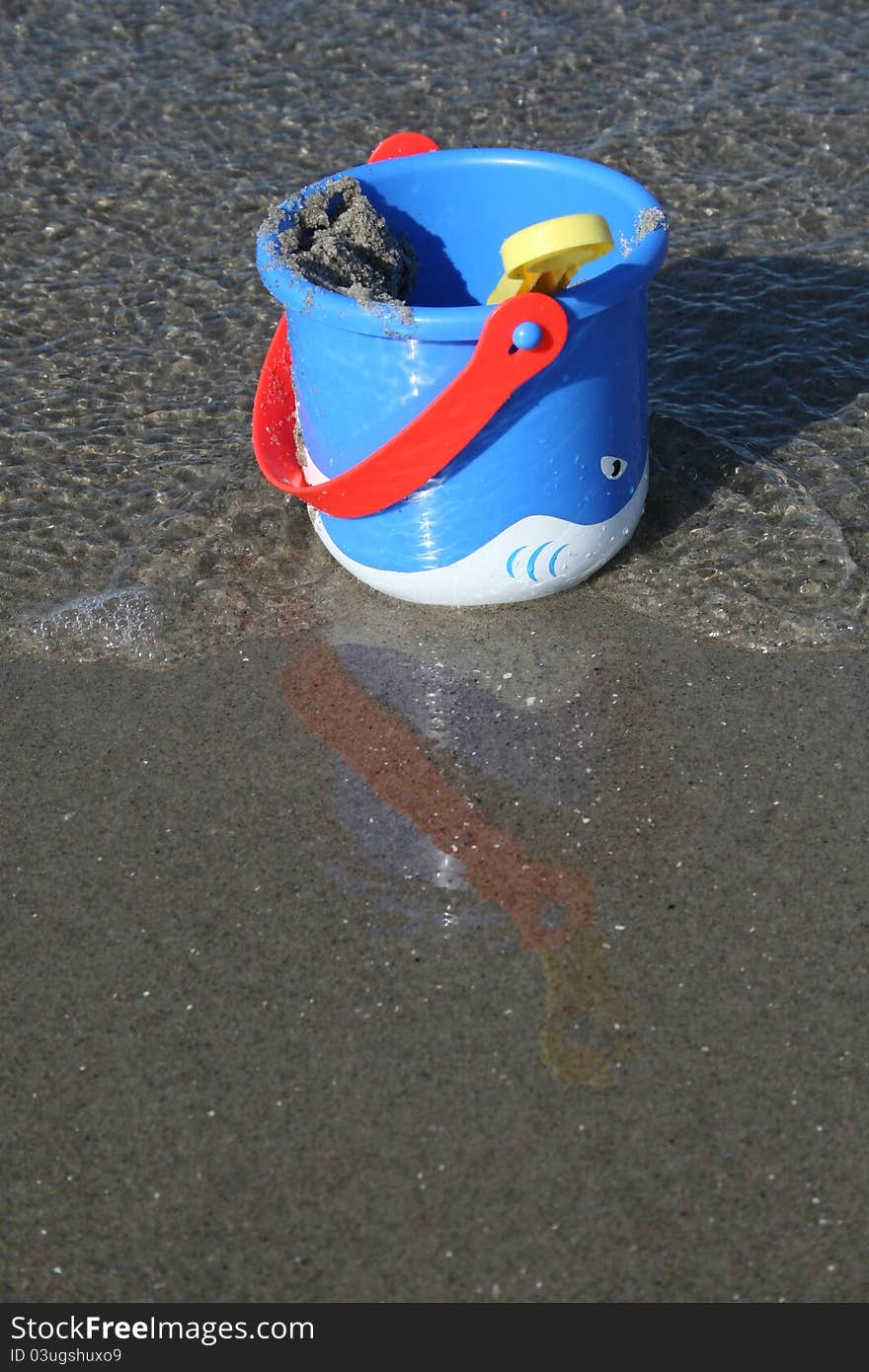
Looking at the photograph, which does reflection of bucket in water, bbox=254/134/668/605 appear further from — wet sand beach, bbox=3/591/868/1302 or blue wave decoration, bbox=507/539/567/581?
wet sand beach, bbox=3/591/868/1302

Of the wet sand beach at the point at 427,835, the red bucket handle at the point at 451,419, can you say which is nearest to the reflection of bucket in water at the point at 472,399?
the red bucket handle at the point at 451,419

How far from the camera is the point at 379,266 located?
2.81m

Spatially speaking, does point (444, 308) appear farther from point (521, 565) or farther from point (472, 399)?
point (521, 565)

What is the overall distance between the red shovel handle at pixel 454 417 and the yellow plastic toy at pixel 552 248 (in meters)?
0.06

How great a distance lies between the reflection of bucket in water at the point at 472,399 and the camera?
2.37 meters

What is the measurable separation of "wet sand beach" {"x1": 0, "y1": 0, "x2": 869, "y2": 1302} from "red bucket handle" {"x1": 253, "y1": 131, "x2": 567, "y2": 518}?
0.97 feet

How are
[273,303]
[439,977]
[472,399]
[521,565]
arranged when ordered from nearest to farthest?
[439,977], [472,399], [521,565], [273,303]

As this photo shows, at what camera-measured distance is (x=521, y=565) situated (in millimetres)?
2701

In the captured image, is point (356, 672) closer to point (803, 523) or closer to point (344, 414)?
point (344, 414)

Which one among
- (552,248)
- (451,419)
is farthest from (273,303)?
(552,248)

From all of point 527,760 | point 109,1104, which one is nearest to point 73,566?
point 527,760

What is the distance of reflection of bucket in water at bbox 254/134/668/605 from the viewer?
2373 mm

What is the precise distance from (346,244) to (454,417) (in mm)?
551

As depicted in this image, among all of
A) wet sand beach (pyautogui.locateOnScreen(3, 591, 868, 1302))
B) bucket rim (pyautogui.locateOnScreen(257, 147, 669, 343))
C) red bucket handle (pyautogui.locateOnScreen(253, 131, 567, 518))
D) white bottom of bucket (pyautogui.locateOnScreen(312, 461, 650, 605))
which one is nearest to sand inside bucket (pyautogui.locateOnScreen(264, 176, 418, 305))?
bucket rim (pyautogui.locateOnScreen(257, 147, 669, 343))
